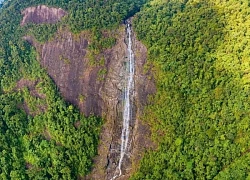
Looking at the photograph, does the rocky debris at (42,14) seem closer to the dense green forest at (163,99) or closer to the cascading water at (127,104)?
the dense green forest at (163,99)

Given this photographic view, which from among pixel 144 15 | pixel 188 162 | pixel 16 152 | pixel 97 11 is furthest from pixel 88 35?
pixel 188 162

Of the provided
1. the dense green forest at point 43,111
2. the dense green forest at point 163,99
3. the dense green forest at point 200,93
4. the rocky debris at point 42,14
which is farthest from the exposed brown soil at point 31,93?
the dense green forest at point 200,93

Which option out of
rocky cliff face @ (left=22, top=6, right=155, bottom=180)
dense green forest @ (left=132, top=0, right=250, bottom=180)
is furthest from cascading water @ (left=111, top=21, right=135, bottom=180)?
dense green forest @ (left=132, top=0, right=250, bottom=180)

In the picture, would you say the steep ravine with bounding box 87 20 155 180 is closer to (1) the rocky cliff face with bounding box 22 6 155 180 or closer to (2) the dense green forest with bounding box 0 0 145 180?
(1) the rocky cliff face with bounding box 22 6 155 180

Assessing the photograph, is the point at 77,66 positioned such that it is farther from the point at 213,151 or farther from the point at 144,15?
the point at 213,151

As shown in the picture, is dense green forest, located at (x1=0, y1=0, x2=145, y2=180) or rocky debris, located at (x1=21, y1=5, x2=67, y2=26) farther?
rocky debris, located at (x1=21, y1=5, x2=67, y2=26)

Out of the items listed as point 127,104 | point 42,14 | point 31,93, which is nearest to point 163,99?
point 127,104
